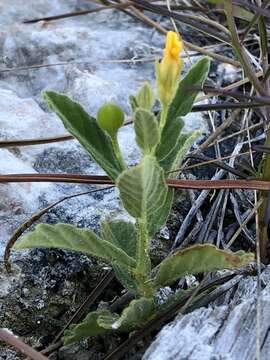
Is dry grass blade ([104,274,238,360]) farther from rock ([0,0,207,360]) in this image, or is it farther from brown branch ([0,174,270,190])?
brown branch ([0,174,270,190])

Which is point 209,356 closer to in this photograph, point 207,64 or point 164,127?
point 164,127

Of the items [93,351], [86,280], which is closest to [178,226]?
[86,280]

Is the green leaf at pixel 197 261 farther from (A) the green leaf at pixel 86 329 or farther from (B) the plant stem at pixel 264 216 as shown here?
(B) the plant stem at pixel 264 216

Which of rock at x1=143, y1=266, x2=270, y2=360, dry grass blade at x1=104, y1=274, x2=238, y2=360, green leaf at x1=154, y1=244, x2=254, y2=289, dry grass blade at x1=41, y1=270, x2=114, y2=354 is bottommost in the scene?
dry grass blade at x1=41, y1=270, x2=114, y2=354

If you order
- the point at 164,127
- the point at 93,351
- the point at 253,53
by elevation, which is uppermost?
the point at 164,127

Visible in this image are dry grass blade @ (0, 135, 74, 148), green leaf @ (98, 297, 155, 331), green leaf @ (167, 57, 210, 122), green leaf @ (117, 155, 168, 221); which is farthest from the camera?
dry grass blade @ (0, 135, 74, 148)

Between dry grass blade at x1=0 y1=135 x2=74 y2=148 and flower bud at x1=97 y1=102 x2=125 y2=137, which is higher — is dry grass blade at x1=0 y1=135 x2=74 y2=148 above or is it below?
below

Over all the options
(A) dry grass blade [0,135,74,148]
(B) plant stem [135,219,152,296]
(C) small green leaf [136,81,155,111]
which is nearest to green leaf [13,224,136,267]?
(B) plant stem [135,219,152,296]
